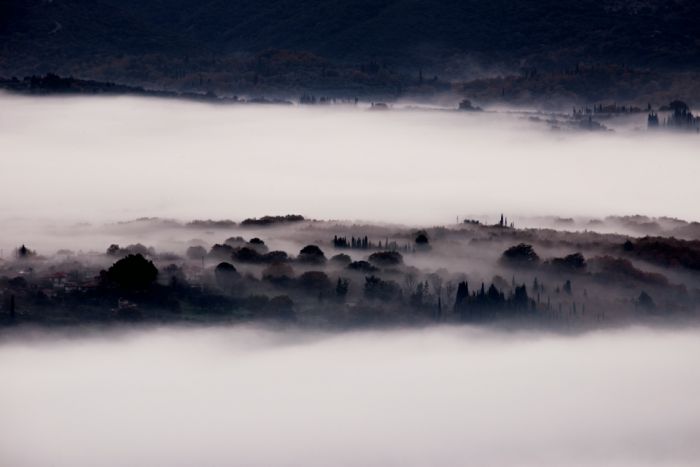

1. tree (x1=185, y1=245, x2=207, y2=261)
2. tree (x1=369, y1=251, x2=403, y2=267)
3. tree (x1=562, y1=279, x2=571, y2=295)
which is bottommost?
tree (x1=562, y1=279, x2=571, y2=295)

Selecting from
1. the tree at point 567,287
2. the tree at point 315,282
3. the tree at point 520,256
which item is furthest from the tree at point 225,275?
the tree at point 567,287

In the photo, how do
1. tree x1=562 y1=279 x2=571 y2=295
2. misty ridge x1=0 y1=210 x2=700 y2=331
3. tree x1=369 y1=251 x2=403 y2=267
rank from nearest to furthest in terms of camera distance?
1. misty ridge x1=0 y1=210 x2=700 y2=331
2. tree x1=562 y1=279 x2=571 y2=295
3. tree x1=369 y1=251 x2=403 y2=267

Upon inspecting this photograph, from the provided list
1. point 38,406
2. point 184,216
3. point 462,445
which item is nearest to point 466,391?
point 462,445

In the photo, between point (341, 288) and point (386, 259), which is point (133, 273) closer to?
point (341, 288)

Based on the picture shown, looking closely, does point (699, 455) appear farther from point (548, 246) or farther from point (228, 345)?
point (548, 246)

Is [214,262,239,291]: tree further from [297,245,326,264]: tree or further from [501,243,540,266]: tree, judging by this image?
[501,243,540,266]: tree

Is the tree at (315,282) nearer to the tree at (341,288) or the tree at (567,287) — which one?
the tree at (341,288)

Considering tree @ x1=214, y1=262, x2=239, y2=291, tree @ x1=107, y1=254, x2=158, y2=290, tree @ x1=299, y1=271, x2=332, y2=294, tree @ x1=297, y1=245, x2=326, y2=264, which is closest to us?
tree @ x1=107, y1=254, x2=158, y2=290

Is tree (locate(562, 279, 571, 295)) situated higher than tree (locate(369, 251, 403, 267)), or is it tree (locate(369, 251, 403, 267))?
tree (locate(369, 251, 403, 267))

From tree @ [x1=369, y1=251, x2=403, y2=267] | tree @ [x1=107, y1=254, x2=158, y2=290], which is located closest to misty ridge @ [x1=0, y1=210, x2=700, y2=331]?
tree @ [x1=107, y1=254, x2=158, y2=290]

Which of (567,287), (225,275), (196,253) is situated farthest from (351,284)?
(196,253)
